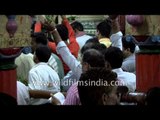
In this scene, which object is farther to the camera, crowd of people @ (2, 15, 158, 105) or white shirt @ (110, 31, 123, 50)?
white shirt @ (110, 31, 123, 50)

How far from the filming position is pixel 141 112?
3.52ft

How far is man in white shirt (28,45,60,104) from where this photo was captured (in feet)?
9.11

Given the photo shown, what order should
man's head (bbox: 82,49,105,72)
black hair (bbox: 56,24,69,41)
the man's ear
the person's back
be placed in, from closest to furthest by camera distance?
the man's ear
man's head (bbox: 82,49,105,72)
the person's back
black hair (bbox: 56,24,69,41)

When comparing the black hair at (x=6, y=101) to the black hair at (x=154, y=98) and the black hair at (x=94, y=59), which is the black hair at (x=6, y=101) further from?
the black hair at (x=94, y=59)

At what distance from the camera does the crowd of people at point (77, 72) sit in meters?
1.64

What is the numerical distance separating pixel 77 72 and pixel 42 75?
1.06 feet

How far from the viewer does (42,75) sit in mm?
2920

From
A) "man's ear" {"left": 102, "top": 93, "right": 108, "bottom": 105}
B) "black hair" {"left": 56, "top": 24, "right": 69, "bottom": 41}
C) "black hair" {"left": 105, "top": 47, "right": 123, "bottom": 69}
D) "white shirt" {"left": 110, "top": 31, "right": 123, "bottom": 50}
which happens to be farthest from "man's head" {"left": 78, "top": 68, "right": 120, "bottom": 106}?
"black hair" {"left": 56, "top": 24, "right": 69, "bottom": 41}

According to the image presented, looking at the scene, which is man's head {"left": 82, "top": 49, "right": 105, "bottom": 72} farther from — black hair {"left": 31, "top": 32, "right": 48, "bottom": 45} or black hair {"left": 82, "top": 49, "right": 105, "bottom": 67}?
black hair {"left": 31, "top": 32, "right": 48, "bottom": 45}

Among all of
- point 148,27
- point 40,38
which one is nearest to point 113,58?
point 148,27

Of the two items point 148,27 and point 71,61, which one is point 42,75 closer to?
point 71,61

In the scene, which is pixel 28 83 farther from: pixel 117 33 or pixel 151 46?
pixel 151 46
